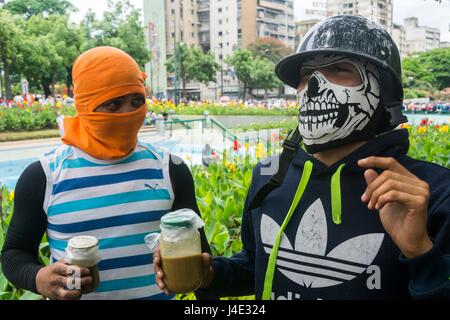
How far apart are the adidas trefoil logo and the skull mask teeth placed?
21cm

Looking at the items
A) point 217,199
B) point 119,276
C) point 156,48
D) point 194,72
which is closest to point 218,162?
point 217,199

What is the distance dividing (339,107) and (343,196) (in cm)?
26

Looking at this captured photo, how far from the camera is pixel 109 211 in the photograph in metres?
1.64

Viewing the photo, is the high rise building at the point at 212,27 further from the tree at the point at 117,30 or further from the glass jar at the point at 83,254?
the glass jar at the point at 83,254

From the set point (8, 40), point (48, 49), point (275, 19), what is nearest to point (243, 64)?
point (48, 49)

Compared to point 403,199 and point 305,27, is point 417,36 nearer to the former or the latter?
point 305,27

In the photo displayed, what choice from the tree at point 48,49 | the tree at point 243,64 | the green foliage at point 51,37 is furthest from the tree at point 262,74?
the tree at point 48,49

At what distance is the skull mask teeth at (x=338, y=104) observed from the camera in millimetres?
1292

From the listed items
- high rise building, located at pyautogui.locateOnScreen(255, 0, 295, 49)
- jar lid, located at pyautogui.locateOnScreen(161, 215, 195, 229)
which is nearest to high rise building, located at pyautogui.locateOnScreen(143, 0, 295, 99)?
high rise building, located at pyautogui.locateOnScreen(255, 0, 295, 49)

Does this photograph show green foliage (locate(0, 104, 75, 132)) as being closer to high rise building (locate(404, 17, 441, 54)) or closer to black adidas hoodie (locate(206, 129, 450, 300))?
black adidas hoodie (locate(206, 129, 450, 300))

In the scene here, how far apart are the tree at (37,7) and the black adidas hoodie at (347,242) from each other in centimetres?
904

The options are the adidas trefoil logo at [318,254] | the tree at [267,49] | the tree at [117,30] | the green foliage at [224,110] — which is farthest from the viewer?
the tree at [267,49]

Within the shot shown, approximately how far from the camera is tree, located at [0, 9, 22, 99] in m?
7.93
